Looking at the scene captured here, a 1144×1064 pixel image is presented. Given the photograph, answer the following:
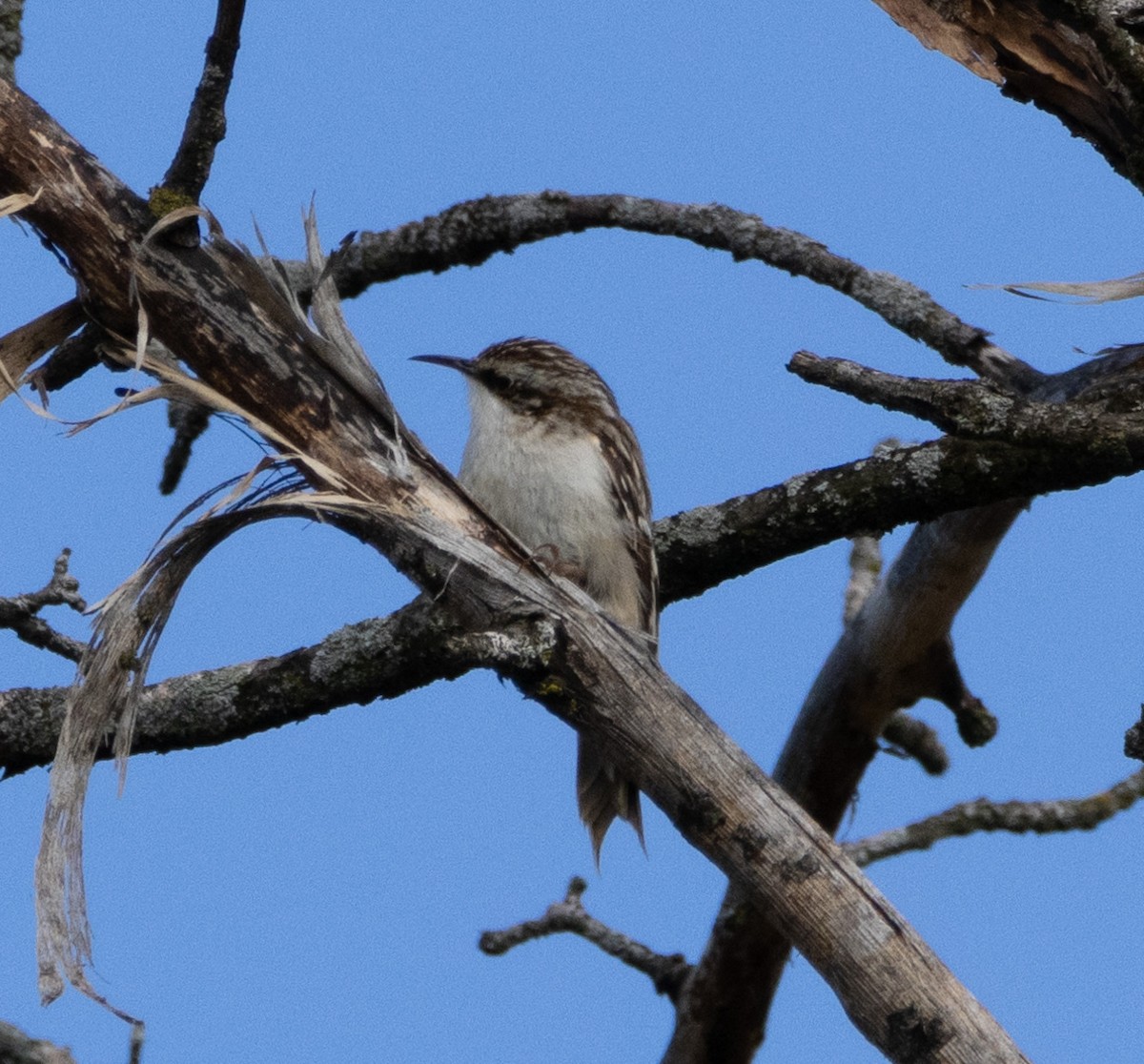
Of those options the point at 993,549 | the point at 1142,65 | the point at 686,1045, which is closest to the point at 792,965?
the point at 686,1045

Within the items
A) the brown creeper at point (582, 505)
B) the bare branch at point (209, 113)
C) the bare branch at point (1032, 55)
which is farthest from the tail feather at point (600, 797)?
the bare branch at point (1032, 55)

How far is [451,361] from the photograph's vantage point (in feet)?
20.2

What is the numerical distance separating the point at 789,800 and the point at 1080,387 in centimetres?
187

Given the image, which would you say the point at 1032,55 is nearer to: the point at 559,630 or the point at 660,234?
the point at 660,234

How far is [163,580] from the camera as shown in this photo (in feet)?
14.3

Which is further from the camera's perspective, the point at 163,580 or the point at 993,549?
the point at 993,549

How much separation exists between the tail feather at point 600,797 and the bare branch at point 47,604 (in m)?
1.75

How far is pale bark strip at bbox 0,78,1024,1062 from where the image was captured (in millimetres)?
3830

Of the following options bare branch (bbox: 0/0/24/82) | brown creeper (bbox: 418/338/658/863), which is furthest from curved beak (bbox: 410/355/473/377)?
bare branch (bbox: 0/0/24/82)

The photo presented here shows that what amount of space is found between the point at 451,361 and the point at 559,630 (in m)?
2.26

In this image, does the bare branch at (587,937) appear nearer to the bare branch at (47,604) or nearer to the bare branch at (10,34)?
the bare branch at (47,604)

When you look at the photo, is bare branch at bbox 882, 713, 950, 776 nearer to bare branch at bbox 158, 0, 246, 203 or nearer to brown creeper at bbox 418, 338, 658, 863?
brown creeper at bbox 418, 338, 658, 863

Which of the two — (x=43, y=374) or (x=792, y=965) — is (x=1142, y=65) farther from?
(x=792, y=965)

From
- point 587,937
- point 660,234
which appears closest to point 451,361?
point 660,234
